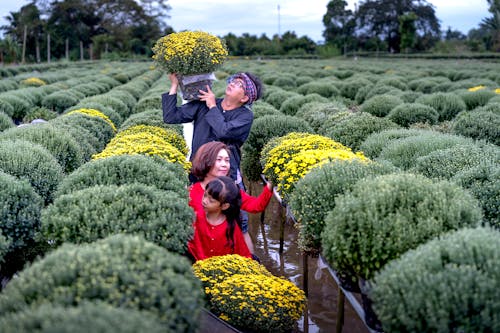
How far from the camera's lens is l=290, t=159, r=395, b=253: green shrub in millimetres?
4559

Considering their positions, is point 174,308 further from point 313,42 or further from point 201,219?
point 313,42

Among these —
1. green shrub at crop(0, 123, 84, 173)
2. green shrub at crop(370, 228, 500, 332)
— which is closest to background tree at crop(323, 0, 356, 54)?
green shrub at crop(0, 123, 84, 173)

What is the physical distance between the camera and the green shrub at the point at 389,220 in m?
3.64

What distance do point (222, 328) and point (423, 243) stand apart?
5.38 ft

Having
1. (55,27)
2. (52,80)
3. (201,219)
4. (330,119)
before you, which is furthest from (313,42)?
(201,219)

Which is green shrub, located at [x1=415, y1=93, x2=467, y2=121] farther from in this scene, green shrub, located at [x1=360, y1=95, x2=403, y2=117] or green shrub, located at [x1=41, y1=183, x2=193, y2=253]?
green shrub, located at [x1=41, y1=183, x2=193, y2=253]

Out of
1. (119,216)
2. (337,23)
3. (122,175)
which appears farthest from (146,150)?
(337,23)

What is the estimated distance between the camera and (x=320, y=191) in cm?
460

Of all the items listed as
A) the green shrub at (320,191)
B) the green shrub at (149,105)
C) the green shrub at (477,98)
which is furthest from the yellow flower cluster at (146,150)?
the green shrub at (477,98)

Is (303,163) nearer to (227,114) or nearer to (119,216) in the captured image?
(227,114)

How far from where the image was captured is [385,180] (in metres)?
4.08

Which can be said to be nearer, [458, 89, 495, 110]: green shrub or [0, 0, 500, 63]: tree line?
[458, 89, 495, 110]: green shrub

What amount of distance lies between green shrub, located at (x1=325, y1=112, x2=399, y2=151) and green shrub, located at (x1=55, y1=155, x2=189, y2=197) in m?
4.39

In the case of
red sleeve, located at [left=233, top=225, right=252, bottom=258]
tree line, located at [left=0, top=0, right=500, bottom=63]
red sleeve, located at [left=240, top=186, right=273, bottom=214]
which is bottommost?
red sleeve, located at [left=233, top=225, right=252, bottom=258]
